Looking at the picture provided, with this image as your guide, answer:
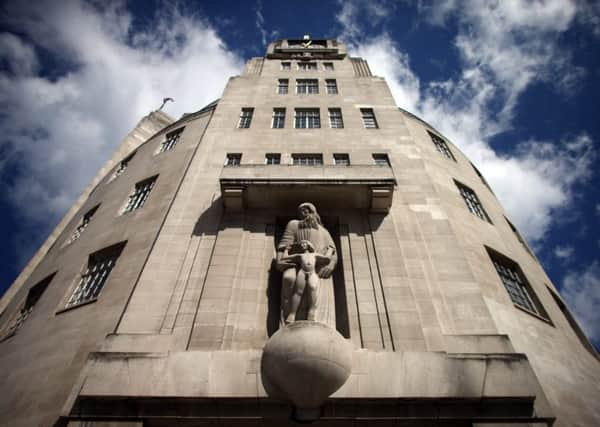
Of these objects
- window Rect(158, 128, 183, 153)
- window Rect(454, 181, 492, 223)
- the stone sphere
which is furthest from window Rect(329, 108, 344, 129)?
the stone sphere

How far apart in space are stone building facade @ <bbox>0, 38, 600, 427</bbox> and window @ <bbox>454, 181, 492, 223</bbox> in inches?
5.8

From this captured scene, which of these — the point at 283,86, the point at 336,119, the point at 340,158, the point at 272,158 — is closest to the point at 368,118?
the point at 336,119

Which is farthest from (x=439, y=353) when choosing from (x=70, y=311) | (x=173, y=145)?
(x=173, y=145)

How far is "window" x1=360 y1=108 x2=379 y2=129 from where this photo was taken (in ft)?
71.7

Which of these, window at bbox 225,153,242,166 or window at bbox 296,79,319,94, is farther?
window at bbox 296,79,319,94

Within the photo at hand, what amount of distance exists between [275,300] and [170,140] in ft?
53.9

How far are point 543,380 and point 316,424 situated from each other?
772 centimetres

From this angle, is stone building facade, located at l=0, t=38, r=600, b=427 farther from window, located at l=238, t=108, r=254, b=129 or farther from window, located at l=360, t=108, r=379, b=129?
window, located at l=238, t=108, r=254, b=129

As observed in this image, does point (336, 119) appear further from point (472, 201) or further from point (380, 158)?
point (472, 201)

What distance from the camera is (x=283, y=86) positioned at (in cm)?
2758

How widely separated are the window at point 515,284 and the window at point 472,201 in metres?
3.07

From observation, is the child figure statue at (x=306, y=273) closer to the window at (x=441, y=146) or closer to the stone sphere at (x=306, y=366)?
the stone sphere at (x=306, y=366)

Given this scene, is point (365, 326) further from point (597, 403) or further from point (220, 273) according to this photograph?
point (597, 403)

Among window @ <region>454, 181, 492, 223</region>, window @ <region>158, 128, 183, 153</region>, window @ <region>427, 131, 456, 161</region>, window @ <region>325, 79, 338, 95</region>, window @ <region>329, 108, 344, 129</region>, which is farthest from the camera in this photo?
window @ <region>325, 79, 338, 95</region>
